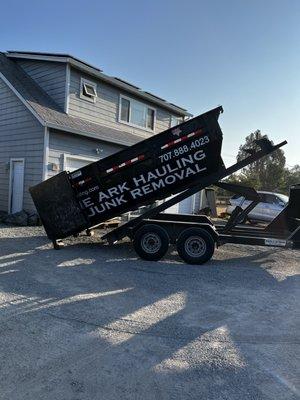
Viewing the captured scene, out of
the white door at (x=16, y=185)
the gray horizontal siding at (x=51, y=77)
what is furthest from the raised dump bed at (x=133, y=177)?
the gray horizontal siding at (x=51, y=77)

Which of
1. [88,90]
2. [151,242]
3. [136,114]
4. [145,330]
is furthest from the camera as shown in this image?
[136,114]

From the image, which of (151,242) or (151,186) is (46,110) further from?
(151,242)

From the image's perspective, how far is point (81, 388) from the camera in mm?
3395

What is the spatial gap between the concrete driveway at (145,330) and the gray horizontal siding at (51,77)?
860 centimetres

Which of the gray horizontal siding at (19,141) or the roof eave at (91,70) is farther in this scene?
the roof eave at (91,70)

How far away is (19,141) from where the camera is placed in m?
14.6

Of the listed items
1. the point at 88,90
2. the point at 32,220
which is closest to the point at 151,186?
the point at 32,220

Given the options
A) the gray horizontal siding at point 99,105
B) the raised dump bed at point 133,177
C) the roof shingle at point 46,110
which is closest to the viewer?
the raised dump bed at point 133,177

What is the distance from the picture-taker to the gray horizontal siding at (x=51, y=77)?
1511 cm

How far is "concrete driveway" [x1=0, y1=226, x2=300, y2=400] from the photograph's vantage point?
3.49 meters

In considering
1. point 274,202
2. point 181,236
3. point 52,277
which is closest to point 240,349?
point 52,277

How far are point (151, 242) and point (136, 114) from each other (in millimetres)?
11486

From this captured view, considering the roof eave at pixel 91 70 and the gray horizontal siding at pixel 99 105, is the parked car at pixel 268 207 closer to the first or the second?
the roof eave at pixel 91 70

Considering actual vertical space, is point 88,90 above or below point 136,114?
above
